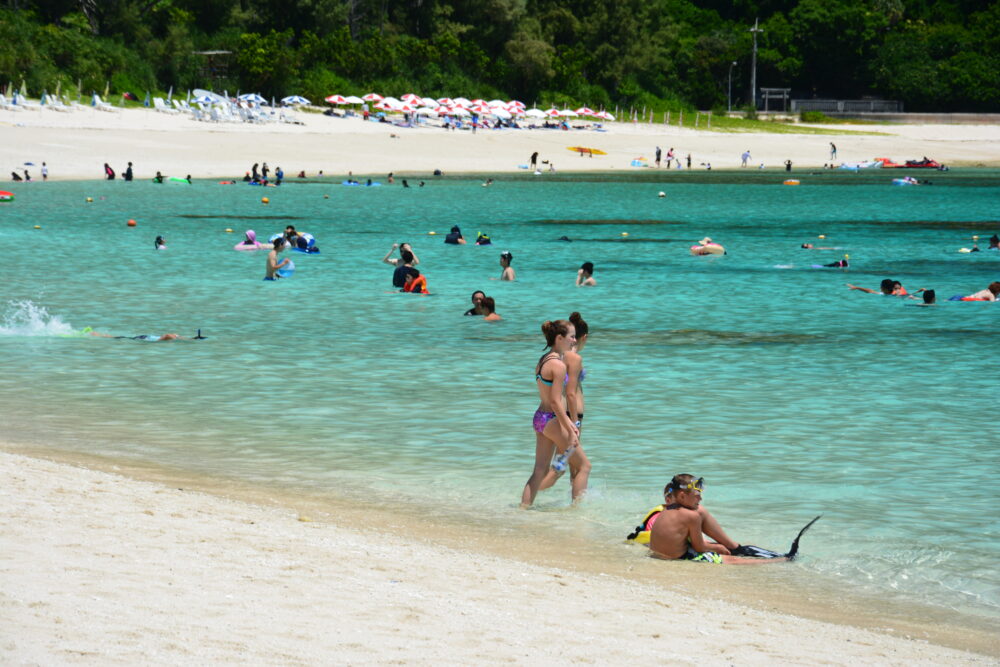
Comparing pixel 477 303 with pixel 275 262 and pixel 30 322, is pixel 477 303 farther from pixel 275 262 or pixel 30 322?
pixel 30 322

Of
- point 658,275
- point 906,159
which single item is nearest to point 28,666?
point 658,275

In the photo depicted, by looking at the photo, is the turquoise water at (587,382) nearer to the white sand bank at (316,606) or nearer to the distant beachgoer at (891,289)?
the distant beachgoer at (891,289)

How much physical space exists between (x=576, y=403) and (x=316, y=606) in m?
3.98

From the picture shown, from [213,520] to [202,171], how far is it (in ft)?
212

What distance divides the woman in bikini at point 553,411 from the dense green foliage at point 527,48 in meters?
73.0

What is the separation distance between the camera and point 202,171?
71.7 metres

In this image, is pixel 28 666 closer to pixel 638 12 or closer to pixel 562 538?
pixel 562 538

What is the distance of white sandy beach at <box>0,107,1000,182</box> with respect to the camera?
231 feet

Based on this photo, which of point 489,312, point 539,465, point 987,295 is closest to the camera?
point 539,465

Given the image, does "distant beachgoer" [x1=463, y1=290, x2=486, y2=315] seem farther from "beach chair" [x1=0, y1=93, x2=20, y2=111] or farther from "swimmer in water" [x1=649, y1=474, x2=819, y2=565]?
"beach chair" [x1=0, y1=93, x2=20, y2=111]

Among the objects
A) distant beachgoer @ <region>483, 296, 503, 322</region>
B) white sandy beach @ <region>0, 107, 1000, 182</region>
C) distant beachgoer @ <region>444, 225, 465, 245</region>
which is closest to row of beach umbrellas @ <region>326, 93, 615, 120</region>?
white sandy beach @ <region>0, 107, 1000, 182</region>

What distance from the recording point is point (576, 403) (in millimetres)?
10914

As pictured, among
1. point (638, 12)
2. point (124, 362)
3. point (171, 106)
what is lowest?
point (124, 362)

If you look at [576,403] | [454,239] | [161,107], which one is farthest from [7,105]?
[576,403]
